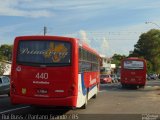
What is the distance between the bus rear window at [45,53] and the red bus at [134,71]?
2794 centimetres

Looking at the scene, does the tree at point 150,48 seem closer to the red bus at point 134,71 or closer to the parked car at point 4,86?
the red bus at point 134,71

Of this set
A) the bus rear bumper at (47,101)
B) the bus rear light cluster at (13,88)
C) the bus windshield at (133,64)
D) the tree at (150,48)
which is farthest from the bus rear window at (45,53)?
the tree at (150,48)

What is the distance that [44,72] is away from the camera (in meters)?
15.4

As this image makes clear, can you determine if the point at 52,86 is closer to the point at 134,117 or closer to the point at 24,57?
the point at 24,57

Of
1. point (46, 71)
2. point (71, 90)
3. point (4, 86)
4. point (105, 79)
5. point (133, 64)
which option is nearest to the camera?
point (71, 90)

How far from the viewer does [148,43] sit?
392 feet

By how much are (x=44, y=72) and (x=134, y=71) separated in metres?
28.4

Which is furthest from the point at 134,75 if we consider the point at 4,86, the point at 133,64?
the point at 4,86

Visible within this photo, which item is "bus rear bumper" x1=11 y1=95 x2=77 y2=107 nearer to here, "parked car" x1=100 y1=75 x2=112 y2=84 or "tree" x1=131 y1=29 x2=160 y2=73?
"parked car" x1=100 y1=75 x2=112 y2=84

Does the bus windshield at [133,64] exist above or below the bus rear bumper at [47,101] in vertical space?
above

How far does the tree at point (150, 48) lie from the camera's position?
114844 millimetres

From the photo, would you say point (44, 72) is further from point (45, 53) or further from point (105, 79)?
point (105, 79)

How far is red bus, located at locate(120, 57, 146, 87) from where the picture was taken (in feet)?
141

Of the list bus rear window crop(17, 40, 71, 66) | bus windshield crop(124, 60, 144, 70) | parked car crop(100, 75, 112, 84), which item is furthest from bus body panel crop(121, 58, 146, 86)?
bus rear window crop(17, 40, 71, 66)
